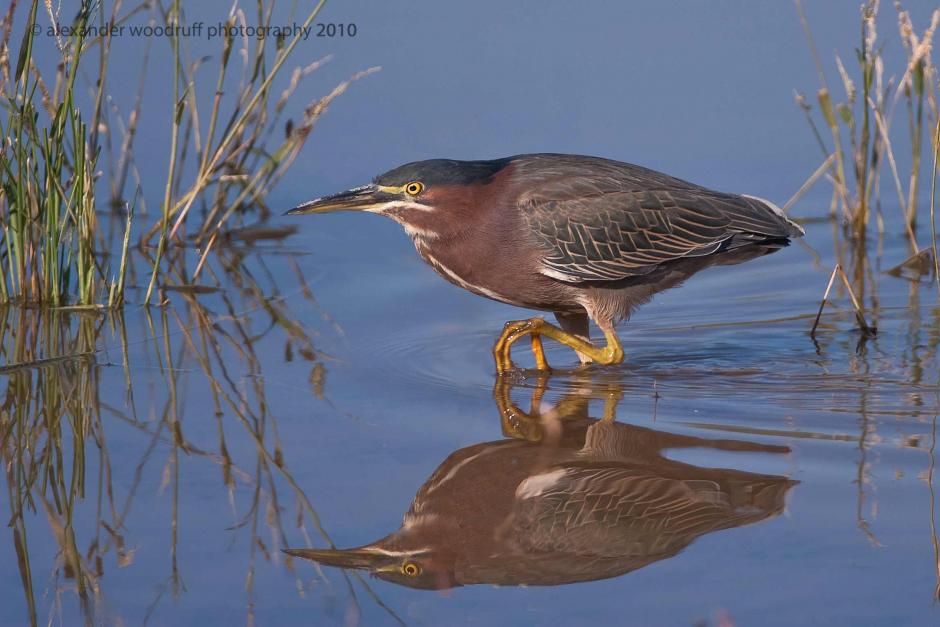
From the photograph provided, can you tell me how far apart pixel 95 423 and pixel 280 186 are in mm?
4216

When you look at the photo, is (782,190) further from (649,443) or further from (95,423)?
(95,423)

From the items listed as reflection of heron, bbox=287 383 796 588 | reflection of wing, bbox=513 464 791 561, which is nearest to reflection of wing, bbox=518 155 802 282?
reflection of heron, bbox=287 383 796 588

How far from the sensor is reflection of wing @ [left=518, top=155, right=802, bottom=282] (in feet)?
21.2

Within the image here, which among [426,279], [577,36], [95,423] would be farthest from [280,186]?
[95,423]

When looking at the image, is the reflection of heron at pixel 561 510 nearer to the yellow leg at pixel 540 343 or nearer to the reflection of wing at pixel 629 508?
the reflection of wing at pixel 629 508

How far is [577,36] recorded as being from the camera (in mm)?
10578

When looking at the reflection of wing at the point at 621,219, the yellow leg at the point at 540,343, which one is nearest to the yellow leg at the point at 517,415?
the yellow leg at the point at 540,343

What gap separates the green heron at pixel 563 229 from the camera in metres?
6.32

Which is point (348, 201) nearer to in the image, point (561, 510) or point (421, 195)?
point (421, 195)

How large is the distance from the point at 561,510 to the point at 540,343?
6.38 feet

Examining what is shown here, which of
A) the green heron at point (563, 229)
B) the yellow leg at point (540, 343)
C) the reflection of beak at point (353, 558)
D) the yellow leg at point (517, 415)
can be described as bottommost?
the reflection of beak at point (353, 558)

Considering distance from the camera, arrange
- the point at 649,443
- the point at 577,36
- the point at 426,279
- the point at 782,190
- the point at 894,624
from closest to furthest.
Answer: the point at 894,624 < the point at 649,443 < the point at 426,279 < the point at 782,190 < the point at 577,36

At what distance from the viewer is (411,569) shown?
406 centimetres

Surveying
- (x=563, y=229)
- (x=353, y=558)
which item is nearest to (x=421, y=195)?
(x=563, y=229)
